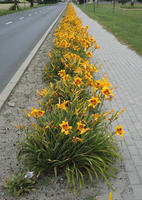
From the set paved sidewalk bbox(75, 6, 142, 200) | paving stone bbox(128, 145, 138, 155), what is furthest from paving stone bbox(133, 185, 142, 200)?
paving stone bbox(128, 145, 138, 155)

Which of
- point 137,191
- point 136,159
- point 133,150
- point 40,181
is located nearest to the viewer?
point 137,191

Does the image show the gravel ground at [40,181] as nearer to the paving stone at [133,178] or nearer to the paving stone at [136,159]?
the paving stone at [133,178]

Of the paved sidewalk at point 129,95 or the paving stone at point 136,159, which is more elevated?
the paved sidewalk at point 129,95

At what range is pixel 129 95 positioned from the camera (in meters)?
5.09

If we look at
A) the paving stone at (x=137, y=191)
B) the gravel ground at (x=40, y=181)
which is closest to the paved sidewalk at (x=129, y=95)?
the paving stone at (x=137, y=191)

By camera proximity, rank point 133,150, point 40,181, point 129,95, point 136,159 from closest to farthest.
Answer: point 40,181
point 136,159
point 133,150
point 129,95

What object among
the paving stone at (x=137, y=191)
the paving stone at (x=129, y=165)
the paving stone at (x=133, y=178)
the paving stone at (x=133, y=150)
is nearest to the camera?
the paving stone at (x=137, y=191)

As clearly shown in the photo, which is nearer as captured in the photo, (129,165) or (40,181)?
(40,181)

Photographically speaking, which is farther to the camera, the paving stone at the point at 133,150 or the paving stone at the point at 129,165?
the paving stone at the point at 133,150

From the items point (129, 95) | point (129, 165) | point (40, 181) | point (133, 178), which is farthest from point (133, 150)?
point (129, 95)

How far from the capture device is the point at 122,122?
3.96m

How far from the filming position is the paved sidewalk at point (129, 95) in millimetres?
2904

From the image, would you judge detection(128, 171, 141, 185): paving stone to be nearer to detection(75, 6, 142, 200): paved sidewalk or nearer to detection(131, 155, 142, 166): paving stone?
detection(75, 6, 142, 200): paved sidewalk

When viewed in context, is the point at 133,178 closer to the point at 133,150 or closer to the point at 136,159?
the point at 136,159
